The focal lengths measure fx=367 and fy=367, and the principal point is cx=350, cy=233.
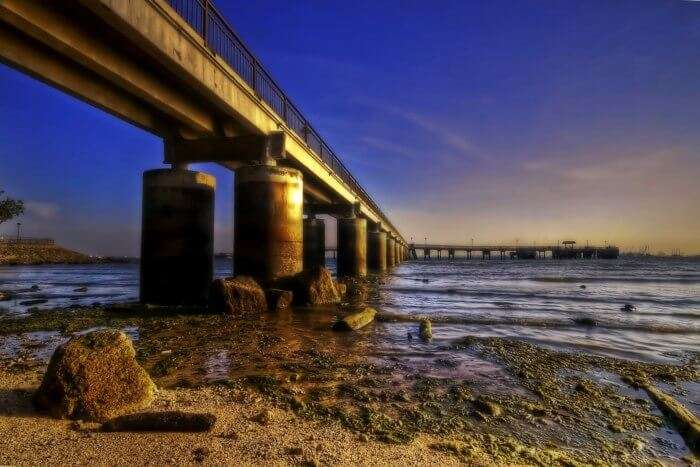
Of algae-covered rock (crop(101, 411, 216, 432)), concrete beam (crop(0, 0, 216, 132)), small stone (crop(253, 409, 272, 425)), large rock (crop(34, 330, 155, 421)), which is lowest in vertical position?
small stone (crop(253, 409, 272, 425))

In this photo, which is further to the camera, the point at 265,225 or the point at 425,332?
the point at 265,225

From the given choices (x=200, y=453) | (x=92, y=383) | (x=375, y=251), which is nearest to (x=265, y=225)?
(x=92, y=383)

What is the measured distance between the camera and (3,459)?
100 inches

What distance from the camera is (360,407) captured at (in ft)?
12.3

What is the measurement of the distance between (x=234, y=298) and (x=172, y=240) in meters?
3.71

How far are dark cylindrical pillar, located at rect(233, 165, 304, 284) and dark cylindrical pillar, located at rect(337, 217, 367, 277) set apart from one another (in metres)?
17.0

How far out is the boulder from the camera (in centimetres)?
1031

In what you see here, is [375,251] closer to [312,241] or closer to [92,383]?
[312,241]

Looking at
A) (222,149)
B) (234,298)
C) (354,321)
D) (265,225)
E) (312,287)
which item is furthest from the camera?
(222,149)

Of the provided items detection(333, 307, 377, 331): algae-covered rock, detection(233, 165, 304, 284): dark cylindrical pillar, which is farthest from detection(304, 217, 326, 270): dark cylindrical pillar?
detection(333, 307, 377, 331): algae-covered rock

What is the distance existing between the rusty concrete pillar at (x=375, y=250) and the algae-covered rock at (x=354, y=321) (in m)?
33.2

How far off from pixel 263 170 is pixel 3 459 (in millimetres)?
10332

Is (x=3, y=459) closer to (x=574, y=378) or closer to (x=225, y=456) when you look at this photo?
(x=225, y=456)

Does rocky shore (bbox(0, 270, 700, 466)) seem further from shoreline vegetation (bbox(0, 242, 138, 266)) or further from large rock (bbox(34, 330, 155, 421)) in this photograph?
shoreline vegetation (bbox(0, 242, 138, 266))
